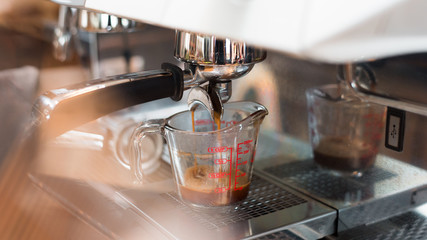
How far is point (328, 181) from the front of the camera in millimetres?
612

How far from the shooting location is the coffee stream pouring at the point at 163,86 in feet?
1.40

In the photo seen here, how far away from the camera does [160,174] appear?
0.63 m

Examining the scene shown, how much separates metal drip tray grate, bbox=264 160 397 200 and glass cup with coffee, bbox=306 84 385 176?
1cm

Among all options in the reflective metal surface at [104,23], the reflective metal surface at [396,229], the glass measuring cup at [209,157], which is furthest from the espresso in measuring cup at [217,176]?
the reflective metal surface at [104,23]

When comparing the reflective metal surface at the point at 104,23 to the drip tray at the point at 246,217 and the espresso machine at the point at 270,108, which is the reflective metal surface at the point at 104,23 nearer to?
the espresso machine at the point at 270,108

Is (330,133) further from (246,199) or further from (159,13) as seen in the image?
(159,13)

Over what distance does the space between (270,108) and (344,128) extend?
142 millimetres

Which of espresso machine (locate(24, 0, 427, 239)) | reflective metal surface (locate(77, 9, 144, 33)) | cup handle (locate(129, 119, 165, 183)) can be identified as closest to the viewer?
espresso machine (locate(24, 0, 427, 239))

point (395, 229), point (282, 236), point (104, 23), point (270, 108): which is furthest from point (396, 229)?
point (104, 23)

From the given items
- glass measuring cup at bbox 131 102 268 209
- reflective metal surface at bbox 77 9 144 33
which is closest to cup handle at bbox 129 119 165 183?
glass measuring cup at bbox 131 102 268 209

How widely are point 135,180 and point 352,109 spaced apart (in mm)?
242

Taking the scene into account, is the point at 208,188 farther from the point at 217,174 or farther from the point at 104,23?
the point at 104,23

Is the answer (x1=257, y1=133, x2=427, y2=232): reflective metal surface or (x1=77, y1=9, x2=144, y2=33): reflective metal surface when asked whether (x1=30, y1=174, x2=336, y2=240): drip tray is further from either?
(x1=77, y1=9, x2=144, y2=33): reflective metal surface

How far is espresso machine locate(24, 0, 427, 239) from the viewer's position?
0.29m
